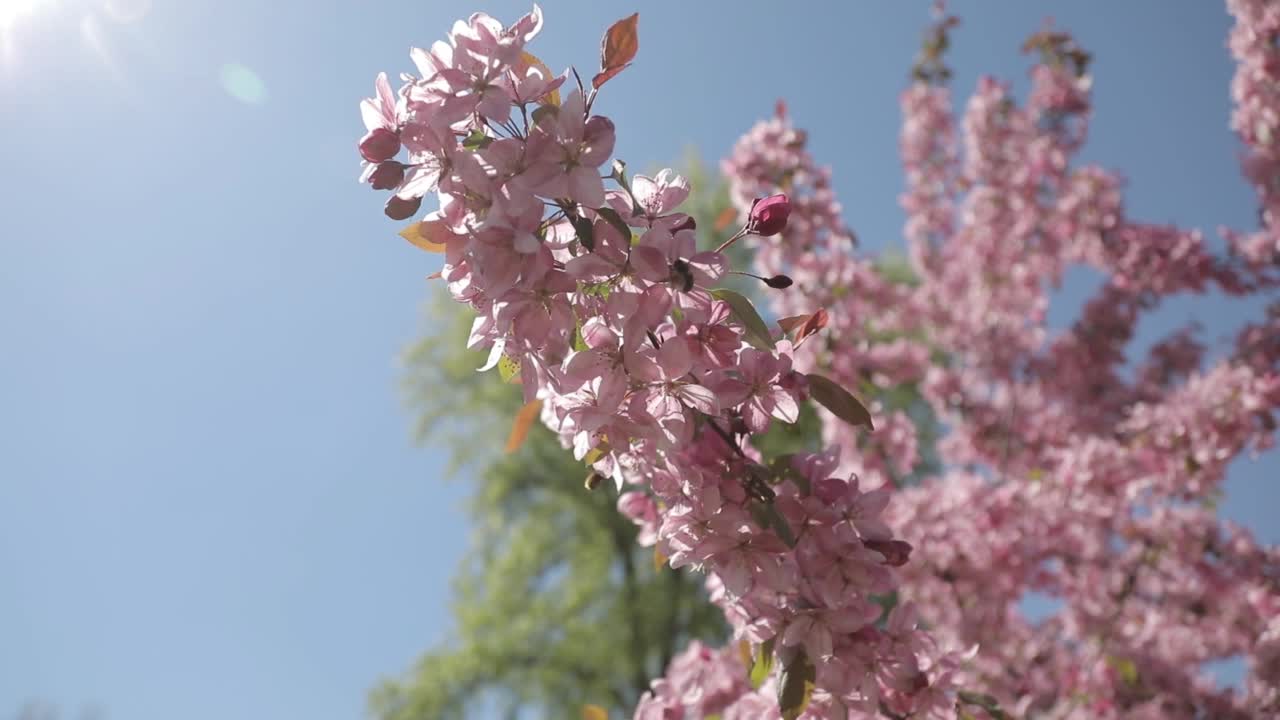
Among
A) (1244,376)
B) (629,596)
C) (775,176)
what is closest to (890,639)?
(775,176)

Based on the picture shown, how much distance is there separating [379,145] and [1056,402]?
512cm

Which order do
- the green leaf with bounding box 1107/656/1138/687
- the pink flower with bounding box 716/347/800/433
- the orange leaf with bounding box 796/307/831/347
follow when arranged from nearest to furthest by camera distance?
the pink flower with bounding box 716/347/800/433 → the orange leaf with bounding box 796/307/831/347 → the green leaf with bounding box 1107/656/1138/687

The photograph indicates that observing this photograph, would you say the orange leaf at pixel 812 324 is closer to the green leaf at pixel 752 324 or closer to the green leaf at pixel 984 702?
the green leaf at pixel 752 324

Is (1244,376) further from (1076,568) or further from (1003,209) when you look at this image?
(1003,209)

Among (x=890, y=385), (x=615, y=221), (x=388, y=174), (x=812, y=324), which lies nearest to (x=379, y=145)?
(x=388, y=174)

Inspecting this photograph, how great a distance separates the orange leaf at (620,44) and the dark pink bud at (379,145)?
29cm

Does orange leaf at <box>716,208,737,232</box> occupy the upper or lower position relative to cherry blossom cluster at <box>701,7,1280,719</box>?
lower

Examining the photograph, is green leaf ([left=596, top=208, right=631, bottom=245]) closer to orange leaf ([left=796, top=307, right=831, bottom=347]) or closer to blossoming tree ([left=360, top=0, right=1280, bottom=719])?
blossoming tree ([left=360, top=0, right=1280, bottom=719])

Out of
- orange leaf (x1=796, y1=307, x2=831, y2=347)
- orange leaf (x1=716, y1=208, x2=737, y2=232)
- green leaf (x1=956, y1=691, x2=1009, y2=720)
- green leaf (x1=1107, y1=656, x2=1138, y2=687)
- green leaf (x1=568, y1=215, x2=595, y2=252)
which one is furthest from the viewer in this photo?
green leaf (x1=1107, y1=656, x2=1138, y2=687)

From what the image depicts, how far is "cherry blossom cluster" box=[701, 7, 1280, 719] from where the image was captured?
3.50 m

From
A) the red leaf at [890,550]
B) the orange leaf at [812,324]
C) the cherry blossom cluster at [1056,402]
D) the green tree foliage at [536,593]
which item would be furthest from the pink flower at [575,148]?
the green tree foliage at [536,593]

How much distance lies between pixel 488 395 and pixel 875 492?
11010 mm

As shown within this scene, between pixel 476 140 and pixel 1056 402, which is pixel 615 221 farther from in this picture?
pixel 1056 402

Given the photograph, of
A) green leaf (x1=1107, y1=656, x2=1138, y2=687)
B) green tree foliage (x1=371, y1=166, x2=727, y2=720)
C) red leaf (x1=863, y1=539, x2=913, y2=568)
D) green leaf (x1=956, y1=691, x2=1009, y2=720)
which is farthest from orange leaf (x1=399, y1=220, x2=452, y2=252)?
green tree foliage (x1=371, y1=166, x2=727, y2=720)
